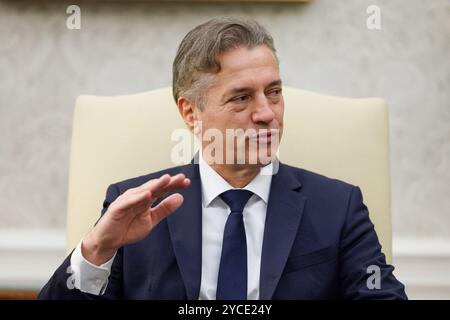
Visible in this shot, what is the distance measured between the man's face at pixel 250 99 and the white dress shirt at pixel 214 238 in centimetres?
7

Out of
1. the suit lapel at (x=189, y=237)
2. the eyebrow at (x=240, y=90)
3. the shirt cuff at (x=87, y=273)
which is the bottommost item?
the shirt cuff at (x=87, y=273)

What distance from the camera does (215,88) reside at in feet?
4.06

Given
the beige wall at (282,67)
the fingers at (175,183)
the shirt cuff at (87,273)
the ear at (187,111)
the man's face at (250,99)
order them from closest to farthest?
the fingers at (175,183), the shirt cuff at (87,273), the man's face at (250,99), the ear at (187,111), the beige wall at (282,67)

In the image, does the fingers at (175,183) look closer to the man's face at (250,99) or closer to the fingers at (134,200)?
the fingers at (134,200)

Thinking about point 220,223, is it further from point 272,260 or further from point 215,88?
point 215,88

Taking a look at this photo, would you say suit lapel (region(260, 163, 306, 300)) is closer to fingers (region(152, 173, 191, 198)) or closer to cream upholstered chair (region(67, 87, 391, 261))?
cream upholstered chair (region(67, 87, 391, 261))

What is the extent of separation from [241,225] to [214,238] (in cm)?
6

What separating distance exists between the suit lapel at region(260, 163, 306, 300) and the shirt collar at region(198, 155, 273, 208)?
2cm

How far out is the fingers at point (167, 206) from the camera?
1002mm

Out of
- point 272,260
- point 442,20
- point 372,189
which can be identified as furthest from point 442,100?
point 272,260

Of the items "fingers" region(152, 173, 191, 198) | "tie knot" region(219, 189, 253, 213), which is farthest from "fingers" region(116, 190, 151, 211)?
"tie knot" region(219, 189, 253, 213)

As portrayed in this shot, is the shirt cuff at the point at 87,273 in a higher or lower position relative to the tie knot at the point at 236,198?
lower

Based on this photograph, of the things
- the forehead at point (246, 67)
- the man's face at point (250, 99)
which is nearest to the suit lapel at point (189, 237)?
the man's face at point (250, 99)

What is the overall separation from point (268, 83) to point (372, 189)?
364 millimetres
